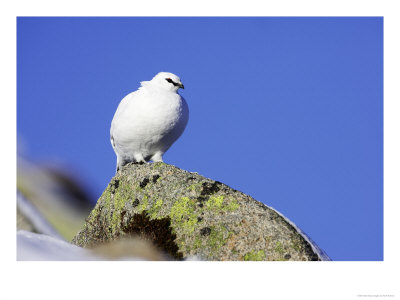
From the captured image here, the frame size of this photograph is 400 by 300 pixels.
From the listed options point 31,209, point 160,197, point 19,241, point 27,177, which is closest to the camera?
point 19,241

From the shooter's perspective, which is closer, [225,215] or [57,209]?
[225,215]

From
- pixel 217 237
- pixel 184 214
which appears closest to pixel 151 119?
pixel 184 214

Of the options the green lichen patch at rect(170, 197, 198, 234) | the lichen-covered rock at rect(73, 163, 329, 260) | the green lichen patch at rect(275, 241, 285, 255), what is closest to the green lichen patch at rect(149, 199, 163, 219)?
the lichen-covered rock at rect(73, 163, 329, 260)

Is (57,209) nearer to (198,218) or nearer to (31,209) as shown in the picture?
(31,209)

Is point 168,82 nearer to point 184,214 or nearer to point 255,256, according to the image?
point 184,214

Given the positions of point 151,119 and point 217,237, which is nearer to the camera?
point 217,237

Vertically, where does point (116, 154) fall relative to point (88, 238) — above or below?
above
